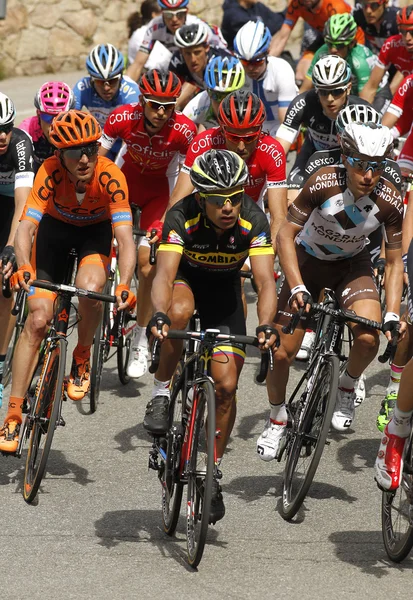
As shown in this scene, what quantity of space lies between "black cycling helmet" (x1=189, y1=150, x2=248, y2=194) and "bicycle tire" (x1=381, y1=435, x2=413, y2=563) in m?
1.68

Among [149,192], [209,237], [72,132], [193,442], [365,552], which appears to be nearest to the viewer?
[193,442]

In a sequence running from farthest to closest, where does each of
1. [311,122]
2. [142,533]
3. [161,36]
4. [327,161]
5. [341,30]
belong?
[161,36] < [341,30] < [311,122] < [327,161] < [142,533]

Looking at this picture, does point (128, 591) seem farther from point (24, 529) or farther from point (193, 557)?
point (24, 529)

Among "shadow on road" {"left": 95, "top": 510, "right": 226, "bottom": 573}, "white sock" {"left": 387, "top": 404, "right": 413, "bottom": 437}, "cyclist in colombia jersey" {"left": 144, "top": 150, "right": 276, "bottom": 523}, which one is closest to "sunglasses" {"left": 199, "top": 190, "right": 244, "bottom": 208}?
"cyclist in colombia jersey" {"left": 144, "top": 150, "right": 276, "bottom": 523}

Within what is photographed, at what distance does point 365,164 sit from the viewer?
277 inches

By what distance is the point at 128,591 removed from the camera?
19.2 feet

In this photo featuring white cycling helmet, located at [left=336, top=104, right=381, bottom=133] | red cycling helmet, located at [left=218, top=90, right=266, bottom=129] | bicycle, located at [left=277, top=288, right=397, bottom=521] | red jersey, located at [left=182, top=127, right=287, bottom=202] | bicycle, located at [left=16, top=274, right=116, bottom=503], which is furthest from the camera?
red jersey, located at [left=182, top=127, right=287, bottom=202]

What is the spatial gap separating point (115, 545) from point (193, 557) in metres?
0.57

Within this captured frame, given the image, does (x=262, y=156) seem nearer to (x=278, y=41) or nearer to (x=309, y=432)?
(x=309, y=432)

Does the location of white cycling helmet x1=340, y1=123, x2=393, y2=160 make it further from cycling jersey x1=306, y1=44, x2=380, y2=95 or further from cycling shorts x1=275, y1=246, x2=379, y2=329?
cycling jersey x1=306, y1=44, x2=380, y2=95

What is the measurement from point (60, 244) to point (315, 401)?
2241 millimetres

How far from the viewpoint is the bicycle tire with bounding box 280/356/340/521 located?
658 centimetres

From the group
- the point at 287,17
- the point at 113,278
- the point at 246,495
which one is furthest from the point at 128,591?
the point at 287,17

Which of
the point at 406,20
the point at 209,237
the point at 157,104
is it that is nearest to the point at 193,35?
the point at 406,20
